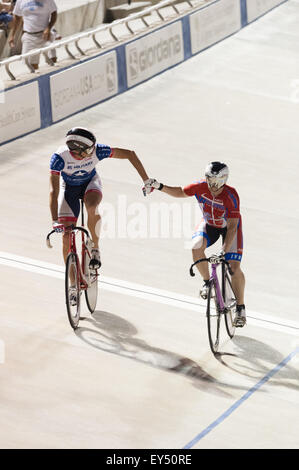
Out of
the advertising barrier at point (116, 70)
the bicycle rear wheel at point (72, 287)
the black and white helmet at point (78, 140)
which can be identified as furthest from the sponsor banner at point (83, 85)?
the bicycle rear wheel at point (72, 287)

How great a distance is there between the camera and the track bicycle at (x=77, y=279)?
322 inches

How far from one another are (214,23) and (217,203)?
42.5 ft

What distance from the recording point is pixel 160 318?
29.4ft

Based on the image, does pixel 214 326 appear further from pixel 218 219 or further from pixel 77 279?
pixel 77 279

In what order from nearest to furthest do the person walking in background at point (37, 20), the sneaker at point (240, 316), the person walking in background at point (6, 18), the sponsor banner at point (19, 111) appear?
the sneaker at point (240, 316) < the sponsor banner at point (19, 111) < the person walking in background at point (37, 20) < the person walking in background at point (6, 18)

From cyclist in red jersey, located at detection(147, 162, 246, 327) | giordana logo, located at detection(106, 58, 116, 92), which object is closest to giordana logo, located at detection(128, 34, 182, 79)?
giordana logo, located at detection(106, 58, 116, 92)

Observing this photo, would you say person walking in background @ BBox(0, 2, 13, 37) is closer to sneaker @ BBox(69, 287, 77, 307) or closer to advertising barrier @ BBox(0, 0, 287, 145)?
advertising barrier @ BBox(0, 0, 287, 145)

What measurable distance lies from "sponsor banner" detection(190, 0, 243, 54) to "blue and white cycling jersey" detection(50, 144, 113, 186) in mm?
11392

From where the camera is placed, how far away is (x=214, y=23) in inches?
A: 795

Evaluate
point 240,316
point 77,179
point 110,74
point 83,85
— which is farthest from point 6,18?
point 240,316

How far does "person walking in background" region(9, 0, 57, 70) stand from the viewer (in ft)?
50.5

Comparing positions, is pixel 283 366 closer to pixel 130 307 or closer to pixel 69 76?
pixel 130 307

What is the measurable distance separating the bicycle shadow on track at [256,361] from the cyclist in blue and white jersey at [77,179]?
1539 millimetres

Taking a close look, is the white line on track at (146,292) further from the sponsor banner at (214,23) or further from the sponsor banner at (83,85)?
the sponsor banner at (214,23)
